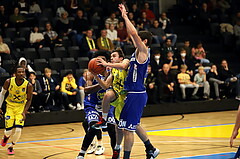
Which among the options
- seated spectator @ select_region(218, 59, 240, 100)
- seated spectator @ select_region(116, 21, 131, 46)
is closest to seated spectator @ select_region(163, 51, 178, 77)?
seated spectator @ select_region(218, 59, 240, 100)

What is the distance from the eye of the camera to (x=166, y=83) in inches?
623

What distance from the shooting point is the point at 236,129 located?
5.13 m

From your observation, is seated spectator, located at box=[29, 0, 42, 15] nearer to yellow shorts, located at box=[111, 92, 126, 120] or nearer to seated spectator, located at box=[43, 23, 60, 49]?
seated spectator, located at box=[43, 23, 60, 49]

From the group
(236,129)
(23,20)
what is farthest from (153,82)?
(236,129)

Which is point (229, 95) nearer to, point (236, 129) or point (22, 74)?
point (22, 74)

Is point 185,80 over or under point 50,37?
under

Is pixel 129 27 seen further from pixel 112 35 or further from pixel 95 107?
pixel 112 35

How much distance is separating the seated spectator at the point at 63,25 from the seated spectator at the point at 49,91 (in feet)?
8.55

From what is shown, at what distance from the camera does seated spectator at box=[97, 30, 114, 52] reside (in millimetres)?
16188

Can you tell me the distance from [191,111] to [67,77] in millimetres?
4141

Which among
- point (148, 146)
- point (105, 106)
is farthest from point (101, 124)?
point (148, 146)

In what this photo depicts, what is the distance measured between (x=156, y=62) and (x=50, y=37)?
3.50 m

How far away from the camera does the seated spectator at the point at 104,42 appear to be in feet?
53.1

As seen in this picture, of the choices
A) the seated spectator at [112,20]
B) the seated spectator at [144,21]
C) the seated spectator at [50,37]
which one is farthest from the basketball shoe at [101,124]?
the seated spectator at [144,21]
